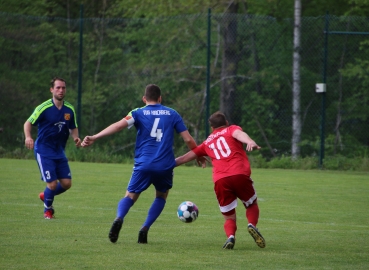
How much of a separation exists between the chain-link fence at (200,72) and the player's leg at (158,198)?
1271cm

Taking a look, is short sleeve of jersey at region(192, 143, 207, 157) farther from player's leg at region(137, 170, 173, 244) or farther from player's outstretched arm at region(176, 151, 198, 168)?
player's leg at region(137, 170, 173, 244)

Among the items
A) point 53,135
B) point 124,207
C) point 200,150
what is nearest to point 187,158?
point 200,150

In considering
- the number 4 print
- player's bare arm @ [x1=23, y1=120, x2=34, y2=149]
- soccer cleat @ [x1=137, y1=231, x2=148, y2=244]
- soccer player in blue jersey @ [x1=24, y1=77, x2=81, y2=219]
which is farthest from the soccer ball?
player's bare arm @ [x1=23, y1=120, x2=34, y2=149]

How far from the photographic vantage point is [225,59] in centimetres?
2289

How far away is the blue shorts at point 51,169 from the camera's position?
424 inches

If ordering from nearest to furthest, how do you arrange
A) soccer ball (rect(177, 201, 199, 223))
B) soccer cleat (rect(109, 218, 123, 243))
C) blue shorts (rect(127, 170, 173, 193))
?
soccer cleat (rect(109, 218, 123, 243)) < blue shorts (rect(127, 170, 173, 193)) < soccer ball (rect(177, 201, 199, 223))

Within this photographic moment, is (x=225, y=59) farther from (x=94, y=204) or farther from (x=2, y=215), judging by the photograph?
(x=2, y=215)

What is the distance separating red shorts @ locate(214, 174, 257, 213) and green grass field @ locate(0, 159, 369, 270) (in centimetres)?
47

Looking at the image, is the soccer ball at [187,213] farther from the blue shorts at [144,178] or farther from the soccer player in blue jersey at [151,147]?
the blue shorts at [144,178]

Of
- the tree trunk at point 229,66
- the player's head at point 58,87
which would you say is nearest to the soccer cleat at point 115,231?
the player's head at point 58,87

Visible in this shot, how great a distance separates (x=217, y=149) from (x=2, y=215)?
367cm

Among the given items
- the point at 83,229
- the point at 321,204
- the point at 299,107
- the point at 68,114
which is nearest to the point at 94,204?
the point at 68,114

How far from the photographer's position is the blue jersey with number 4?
8516mm

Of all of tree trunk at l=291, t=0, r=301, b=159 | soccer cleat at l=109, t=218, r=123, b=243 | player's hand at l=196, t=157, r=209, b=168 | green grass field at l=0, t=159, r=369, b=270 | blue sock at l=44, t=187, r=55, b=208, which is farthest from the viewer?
tree trunk at l=291, t=0, r=301, b=159
